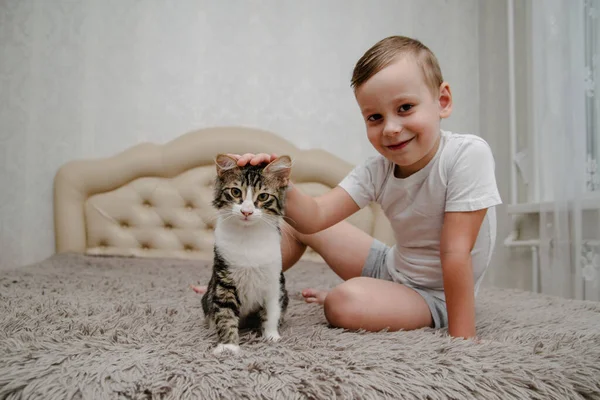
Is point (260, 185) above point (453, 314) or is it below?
above

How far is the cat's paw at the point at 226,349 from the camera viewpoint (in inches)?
31.1

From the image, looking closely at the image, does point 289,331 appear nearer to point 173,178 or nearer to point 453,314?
point 453,314

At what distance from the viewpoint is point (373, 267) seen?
1.36 m

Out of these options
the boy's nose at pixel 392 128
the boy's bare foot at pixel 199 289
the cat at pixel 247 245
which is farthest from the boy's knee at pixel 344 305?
the boy's bare foot at pixel 199 289

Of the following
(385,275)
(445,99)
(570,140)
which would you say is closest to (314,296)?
(385,275)

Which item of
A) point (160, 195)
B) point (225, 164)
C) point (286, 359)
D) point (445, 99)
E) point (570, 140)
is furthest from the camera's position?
point (160, 195)

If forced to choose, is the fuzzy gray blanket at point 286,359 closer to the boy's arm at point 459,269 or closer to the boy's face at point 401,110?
the boy's arm at point 459,269

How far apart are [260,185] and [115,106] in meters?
1.92

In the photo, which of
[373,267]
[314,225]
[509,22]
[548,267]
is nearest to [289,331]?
[314,225]

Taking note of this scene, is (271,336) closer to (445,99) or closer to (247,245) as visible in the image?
(247,245)

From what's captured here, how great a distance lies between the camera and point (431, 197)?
1.10m

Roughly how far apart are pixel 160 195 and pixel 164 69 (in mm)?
738

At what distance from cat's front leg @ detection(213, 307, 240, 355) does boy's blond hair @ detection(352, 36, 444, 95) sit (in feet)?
1.98

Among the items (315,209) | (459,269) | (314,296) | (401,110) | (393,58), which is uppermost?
(393,58)
